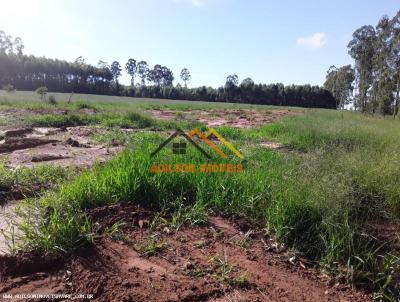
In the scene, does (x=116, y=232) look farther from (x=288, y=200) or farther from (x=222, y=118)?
(x=222, y=118)

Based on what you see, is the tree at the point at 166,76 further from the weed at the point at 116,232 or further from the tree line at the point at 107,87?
the weed at the point at 116,232

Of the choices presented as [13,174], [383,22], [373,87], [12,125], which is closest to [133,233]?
[13,174]

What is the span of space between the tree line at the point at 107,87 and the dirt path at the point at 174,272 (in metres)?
58.7

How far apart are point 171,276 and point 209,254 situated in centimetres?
48

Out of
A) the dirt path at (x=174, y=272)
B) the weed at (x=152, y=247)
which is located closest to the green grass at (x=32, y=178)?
the dirt path at (x=174, y=272)

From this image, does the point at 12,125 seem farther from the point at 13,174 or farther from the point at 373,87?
the point at 373,87

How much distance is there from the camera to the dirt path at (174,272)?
2291 millimetres

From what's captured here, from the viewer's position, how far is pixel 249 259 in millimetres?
2801

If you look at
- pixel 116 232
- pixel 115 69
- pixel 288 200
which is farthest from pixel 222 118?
pixel 115 69

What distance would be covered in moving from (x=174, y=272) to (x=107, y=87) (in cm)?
6370

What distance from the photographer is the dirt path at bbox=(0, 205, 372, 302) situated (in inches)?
90.2


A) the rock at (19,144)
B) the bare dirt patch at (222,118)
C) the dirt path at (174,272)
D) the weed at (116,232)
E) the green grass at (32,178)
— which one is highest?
the bare dirt patch at (222,118)

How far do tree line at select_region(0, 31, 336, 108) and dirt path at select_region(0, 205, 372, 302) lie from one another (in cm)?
5873

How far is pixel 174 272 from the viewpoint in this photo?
254cm
